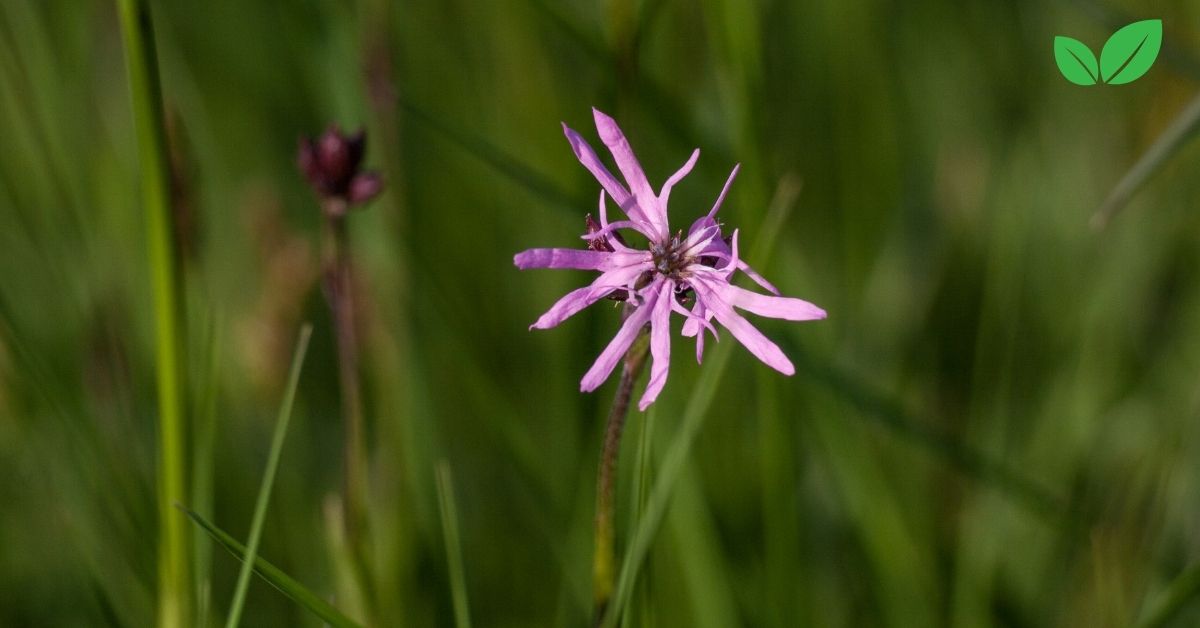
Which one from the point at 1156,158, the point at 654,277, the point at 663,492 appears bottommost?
the point at 663,492

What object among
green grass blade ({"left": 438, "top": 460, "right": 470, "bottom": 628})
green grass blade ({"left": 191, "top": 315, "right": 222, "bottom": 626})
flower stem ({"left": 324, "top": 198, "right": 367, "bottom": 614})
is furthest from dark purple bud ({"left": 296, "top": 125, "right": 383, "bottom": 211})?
green grass blade ({"left": 438, "top": 460, "right": 470, "bottom": 628})

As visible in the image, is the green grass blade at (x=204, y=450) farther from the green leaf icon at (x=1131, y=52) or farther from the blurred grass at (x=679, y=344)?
the green leaf icon at (x=1131, y=52)

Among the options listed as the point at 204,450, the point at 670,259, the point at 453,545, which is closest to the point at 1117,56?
the point at 670,259

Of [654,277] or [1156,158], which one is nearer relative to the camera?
[654,277]

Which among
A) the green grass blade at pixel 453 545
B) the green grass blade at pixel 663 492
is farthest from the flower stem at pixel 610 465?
the green grass blade at pixel 453 545

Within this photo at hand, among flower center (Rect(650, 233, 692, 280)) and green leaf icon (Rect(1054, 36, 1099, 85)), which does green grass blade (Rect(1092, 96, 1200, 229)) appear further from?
flower center (Rect(650, 233, 692, 280))

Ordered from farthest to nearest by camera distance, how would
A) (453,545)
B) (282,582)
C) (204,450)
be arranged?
(204,450), (453,545), (282,582)

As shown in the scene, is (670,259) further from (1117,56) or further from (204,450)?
(204,450)
